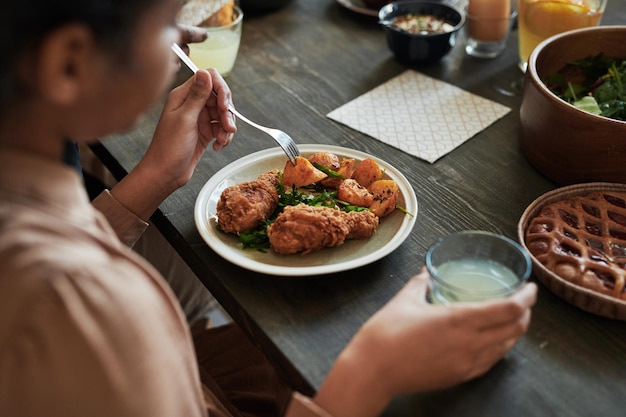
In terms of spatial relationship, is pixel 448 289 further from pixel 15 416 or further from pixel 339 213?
pixel 15 416

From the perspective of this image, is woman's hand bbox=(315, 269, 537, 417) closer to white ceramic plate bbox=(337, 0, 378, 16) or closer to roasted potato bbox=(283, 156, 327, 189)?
roasted potato bbox=(283, 156, 327, 189)

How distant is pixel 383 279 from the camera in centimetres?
99

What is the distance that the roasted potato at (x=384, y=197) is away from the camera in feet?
3.47

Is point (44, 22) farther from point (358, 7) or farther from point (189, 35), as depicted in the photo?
point (358, 7)

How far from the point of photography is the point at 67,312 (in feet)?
2.11

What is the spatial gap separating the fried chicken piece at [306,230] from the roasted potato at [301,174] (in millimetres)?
106

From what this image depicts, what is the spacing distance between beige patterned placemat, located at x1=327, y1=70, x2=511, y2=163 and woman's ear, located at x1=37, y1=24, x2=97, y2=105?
0.82 metres

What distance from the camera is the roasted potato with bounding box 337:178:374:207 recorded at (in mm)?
1070

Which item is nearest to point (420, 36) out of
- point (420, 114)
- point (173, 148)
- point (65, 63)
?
point (420, 114)

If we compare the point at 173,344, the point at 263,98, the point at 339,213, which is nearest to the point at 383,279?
the point at 339,213

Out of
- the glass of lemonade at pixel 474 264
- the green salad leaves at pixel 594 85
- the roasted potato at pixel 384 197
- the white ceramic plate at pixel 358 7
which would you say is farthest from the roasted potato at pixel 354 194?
the white ceramic plate at pixel 358 7

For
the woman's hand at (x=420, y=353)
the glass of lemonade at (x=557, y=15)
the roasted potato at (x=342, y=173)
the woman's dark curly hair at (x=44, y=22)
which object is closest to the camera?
the woman's dark curly hair at (x=44, y=22)

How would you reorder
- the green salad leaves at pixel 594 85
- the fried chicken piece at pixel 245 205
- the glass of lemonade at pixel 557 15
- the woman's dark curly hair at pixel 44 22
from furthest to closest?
the glass of lemonade at pixel 557 15
the green salad leaves at pixel 594 85
the fried chicken piece at pixel 245 205
the woman's dark curly hair at pixel 44 22

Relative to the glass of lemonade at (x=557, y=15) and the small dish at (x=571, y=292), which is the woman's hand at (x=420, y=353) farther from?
the glass of lemonade at (x=557, y=15)
